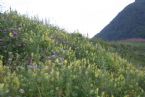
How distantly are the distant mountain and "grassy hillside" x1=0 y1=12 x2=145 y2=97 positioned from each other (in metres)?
63.4

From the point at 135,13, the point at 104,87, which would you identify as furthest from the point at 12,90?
the point at 135,13

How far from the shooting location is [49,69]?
8.95 meters

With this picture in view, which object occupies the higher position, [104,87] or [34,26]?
[34,26]

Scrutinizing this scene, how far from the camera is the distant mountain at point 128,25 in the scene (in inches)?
3117

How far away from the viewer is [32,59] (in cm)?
1064

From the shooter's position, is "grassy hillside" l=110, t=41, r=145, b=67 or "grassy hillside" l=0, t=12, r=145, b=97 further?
"grassy hillside" l=110, t=41, r=145, b=67

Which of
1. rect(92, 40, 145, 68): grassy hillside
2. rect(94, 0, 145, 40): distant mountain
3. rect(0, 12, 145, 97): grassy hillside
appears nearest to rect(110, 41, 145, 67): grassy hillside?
rect(92, 40, 145, 68): grassy hillside

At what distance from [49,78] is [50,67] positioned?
3.12 feet

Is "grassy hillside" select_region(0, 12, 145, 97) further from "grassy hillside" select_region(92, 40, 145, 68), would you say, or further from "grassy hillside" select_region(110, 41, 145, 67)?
"grassy hillside" select_region(110, 41, 145, 67)

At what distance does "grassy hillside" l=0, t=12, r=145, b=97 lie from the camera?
784 centimetres

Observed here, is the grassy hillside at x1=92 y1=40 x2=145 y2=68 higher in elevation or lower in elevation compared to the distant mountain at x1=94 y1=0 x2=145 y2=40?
lower

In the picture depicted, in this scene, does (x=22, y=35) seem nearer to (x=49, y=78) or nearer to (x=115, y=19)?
(x=49, y=78)

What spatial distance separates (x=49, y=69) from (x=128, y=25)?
74.8 meters

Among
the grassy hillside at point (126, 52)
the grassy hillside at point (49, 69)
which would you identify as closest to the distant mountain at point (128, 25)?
the grassy hillside at point (126, 52)
